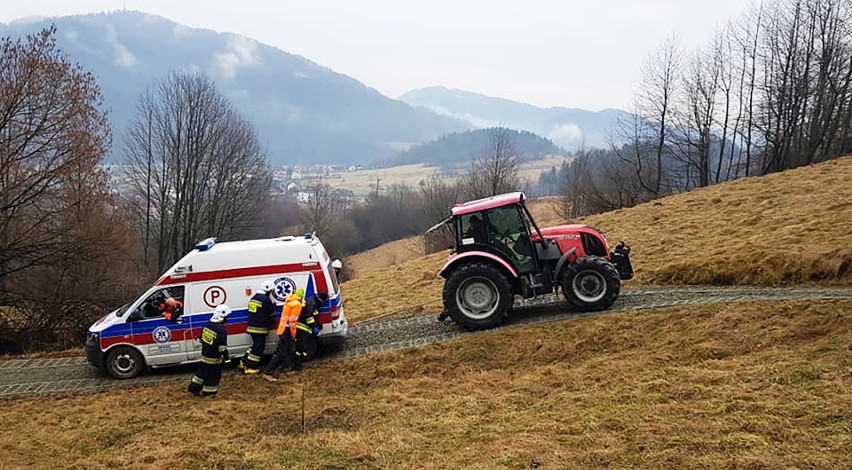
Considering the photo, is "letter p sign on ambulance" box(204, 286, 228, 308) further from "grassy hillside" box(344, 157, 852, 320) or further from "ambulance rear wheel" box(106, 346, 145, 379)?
"grassy hillside" box(344, 157, 852, 320)

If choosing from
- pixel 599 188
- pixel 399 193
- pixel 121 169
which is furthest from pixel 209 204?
pixel 399 193

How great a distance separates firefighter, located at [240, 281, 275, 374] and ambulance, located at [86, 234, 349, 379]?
30 centimetres

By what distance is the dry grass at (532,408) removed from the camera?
18.1ft

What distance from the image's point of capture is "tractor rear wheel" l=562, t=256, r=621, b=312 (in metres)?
11.1

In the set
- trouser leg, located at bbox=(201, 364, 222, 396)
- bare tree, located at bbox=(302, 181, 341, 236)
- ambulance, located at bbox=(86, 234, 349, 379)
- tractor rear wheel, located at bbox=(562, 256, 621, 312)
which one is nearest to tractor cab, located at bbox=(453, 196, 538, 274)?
tractor rear wheel, located at bbox=(562, 256, 621, 312)

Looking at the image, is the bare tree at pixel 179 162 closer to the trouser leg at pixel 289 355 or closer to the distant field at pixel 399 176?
the trouser leg at pixel 289 355

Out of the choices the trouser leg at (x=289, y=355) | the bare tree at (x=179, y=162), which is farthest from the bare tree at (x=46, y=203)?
the bare tree at (x=179, y=162)

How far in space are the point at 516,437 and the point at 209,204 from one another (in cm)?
3547

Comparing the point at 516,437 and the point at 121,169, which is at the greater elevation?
the point at 121,169

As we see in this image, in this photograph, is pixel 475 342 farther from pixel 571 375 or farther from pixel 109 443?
pixel 109 443

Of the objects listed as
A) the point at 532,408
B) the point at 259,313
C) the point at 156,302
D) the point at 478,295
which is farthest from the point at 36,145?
the point at 532,408

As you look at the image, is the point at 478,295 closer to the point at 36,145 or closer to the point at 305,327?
the point at 305,327

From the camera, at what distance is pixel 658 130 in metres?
39.4

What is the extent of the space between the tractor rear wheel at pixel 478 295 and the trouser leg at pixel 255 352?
335cm
